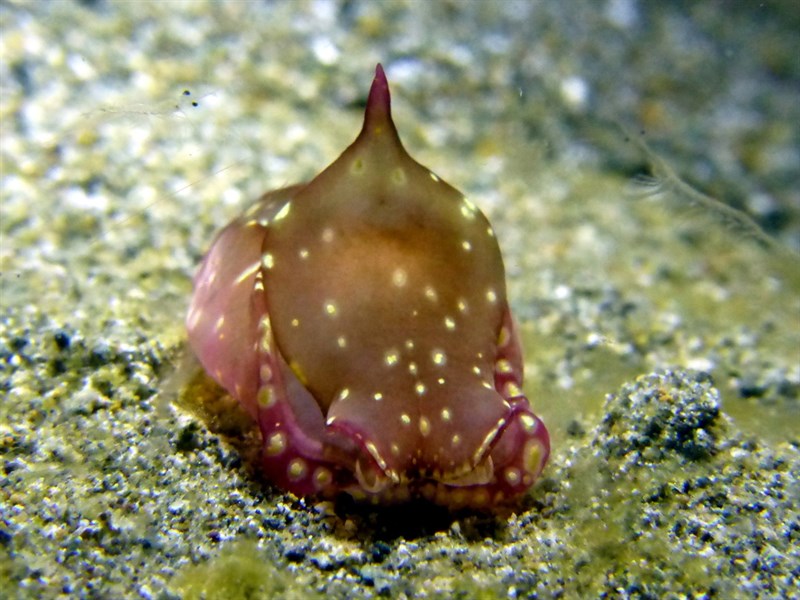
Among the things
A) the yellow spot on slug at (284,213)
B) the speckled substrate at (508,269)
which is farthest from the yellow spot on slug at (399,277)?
the speckled substrate at (508,269)

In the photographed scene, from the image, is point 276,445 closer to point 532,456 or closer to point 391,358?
point 391,358

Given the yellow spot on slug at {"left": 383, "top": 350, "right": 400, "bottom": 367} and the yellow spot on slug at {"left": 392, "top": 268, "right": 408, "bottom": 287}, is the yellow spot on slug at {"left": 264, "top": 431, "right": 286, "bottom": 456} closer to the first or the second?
the yellow spot on slug at {"left": 383, "top": 350, "right": 400, "bottom": 367}

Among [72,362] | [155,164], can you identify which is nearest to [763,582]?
[72,362]

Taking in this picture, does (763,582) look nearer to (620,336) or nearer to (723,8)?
(620,336)

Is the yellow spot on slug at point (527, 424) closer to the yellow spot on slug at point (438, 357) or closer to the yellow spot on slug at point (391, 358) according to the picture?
the yellow spot on slug at point (438, 357)

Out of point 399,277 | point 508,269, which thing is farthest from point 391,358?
point 508,269

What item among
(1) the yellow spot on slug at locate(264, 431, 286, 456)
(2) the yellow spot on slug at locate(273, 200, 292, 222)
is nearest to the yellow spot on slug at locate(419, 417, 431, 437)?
(1) the yellow spot on slug at locate(264, 431, 286, 456)
